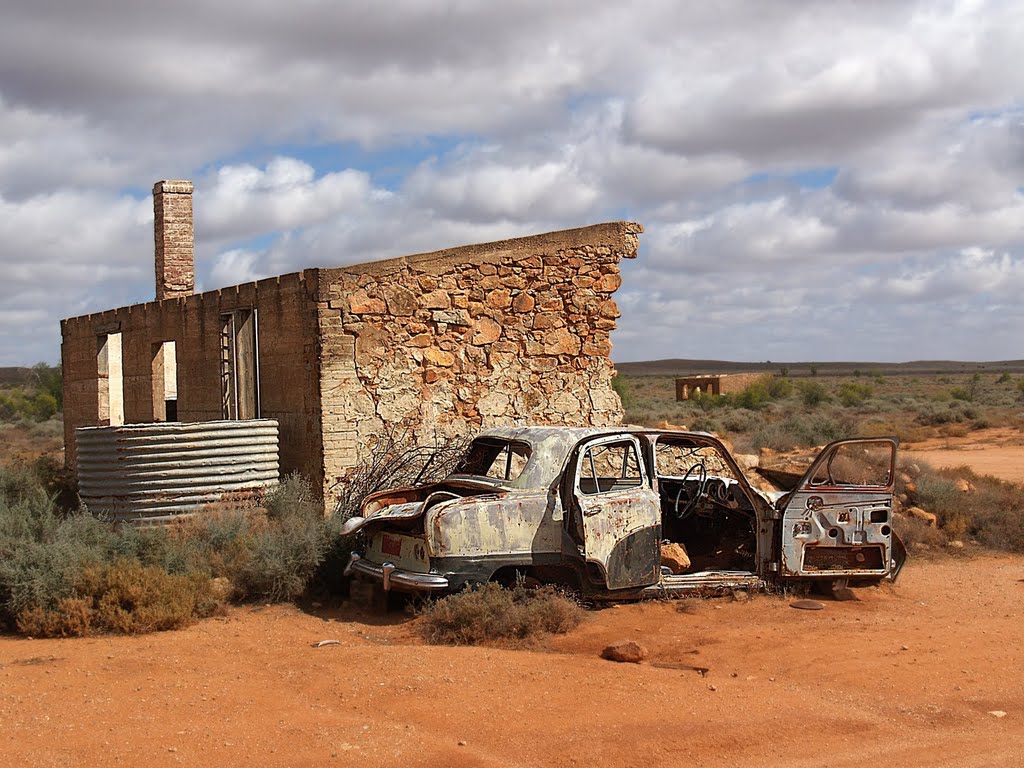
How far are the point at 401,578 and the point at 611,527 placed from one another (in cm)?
166

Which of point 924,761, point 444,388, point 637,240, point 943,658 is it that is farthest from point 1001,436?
point 924,761

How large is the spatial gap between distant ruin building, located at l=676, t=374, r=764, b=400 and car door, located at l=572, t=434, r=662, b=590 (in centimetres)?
3295

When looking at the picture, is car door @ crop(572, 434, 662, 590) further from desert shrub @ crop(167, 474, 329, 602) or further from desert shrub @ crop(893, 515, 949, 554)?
desert shrub @ crop(893, 515, 949, 554)

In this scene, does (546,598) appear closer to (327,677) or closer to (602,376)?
(327,677)

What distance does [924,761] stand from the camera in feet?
16.8

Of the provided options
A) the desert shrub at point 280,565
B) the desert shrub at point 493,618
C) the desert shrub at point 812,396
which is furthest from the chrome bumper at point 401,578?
the desert shrub at point 812,396

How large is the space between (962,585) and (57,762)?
8.23 metres

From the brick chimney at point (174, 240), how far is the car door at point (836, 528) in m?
11.4

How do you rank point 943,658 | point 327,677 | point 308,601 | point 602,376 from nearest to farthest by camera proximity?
point 327,677
point 943,658
point 308,601
point 602,376

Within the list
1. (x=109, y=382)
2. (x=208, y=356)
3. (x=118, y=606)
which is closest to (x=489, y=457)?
(x=118, y=606)

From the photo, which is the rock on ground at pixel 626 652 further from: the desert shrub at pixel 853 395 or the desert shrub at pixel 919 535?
the desert shrub at pixel 853 395

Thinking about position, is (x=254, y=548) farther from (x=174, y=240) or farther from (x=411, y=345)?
(x=174, y=240)

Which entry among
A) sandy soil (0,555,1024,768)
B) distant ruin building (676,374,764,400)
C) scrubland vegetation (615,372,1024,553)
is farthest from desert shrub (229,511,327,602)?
distant ruin building (676,374,764,400)

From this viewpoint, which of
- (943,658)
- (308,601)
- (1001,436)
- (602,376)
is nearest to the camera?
(943,658)
